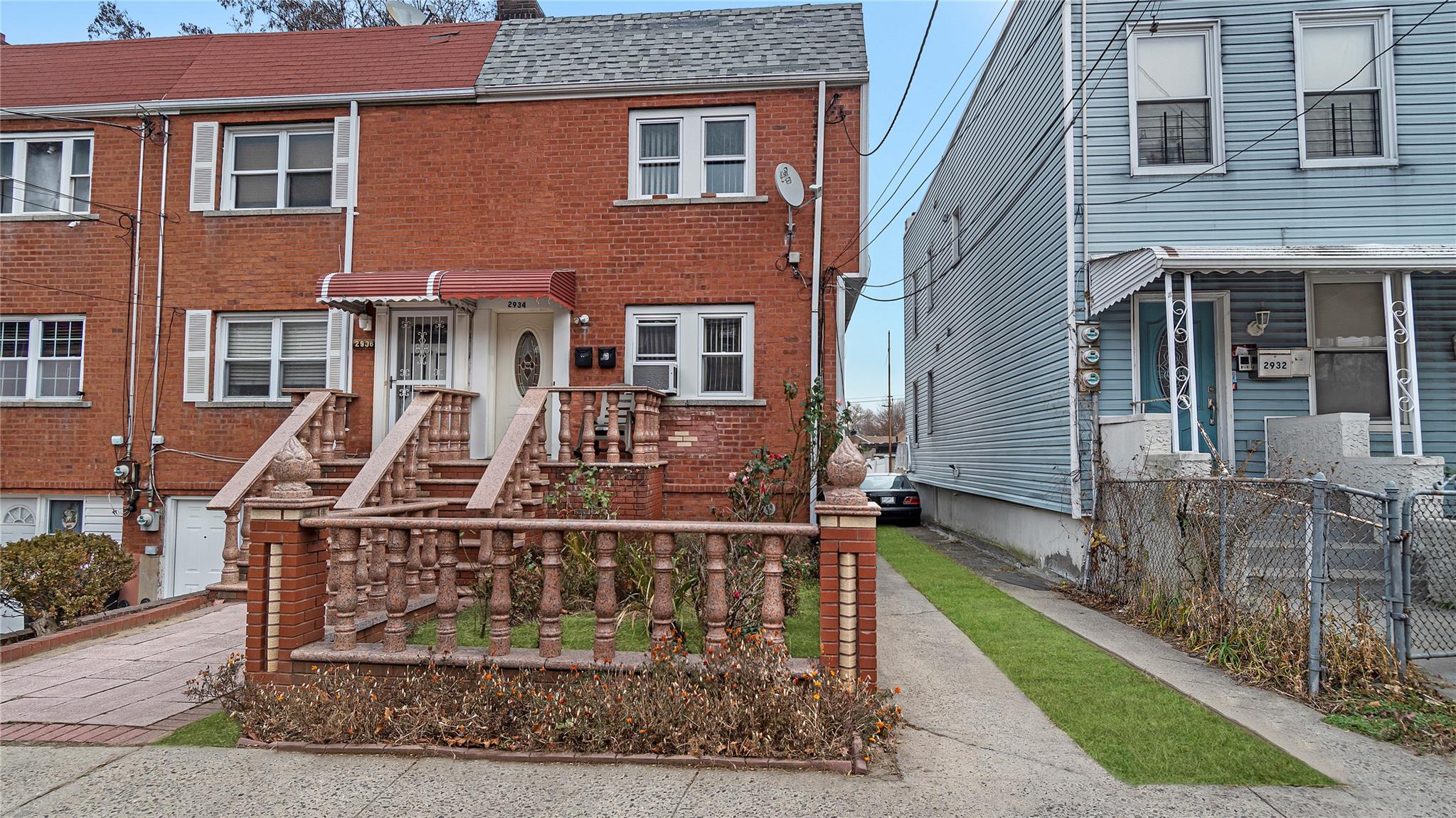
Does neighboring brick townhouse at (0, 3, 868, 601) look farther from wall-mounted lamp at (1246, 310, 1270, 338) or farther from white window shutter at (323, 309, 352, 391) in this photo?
wall-mounted lamp at (1246, 310, 1270, 338)

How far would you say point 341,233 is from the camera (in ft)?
35.2

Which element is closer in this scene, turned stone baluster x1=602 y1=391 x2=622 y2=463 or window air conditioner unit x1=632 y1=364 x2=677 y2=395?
turned stone baluster x1=602 y1=391 x2=622 y2=463

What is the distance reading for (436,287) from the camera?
9.52 m

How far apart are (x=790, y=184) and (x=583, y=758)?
7253 millimetres

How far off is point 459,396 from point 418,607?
4.00 meters

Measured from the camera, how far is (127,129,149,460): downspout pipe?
10805 millimetres

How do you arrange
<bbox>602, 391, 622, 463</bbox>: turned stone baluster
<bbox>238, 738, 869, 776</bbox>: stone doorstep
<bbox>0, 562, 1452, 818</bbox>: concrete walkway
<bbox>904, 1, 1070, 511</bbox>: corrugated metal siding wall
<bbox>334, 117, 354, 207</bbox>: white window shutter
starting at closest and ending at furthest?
<bbox>0, 562, 1452, 818</bbox>: concrete walkway, <bbox>238, 738, 869, 776</bbox>: stone doorstep, <bbox>602, 391, 622, 463</bbox>: turned stone baluster, <bbox>904, 1, 1070, 511</bbox>: corrugated metal siding wall, <bbox>334, 117, 354, 207</bbox>: white window shutter

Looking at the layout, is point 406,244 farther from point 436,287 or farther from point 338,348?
point 338,348

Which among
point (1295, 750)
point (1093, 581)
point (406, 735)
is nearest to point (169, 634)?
point (406, 735)

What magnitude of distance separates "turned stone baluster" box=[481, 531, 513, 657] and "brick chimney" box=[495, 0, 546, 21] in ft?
34.5

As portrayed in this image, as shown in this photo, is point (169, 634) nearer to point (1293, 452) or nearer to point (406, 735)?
point (406, 735)

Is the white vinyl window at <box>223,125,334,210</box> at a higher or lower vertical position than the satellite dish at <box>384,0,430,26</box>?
lower

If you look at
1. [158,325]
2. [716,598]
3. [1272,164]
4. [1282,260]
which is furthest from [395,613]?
[1272,164]

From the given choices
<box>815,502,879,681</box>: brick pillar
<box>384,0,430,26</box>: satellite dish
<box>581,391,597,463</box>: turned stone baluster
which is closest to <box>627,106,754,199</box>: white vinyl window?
<box>581,391,597,463</box>: turned stone baluster
